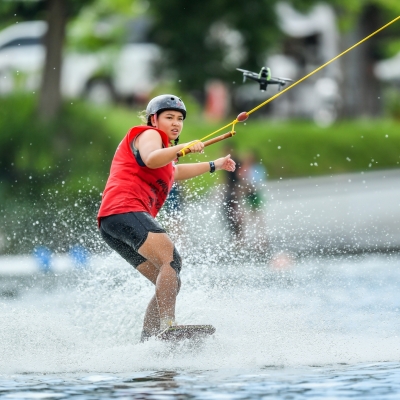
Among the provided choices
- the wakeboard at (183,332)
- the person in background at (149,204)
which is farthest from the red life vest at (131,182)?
the wakeboard at (183,332)

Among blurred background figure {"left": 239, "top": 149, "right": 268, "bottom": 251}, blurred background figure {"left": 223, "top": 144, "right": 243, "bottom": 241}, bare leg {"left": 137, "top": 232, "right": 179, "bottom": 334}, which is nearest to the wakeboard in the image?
bare leg {"left": 137, "top": 232, "right": 179, "bottom": 334}

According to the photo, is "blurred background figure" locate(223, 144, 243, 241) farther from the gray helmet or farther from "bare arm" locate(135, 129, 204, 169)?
"bare arm" locate(135, 129, 204, 169)

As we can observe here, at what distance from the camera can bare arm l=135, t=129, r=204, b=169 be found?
734cm

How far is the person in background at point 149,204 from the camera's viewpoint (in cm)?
761

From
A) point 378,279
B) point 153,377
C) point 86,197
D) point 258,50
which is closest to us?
point 153,377

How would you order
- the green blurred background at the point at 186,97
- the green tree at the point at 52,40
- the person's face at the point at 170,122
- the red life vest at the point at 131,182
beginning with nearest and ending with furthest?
the red life vest at the point at 131,182 < the person's face at the point at 170,122 < the green blurred background at the point at 186,97 < the green tree at the point at 52,40

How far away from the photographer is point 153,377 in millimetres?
6844

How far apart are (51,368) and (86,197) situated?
1072cm

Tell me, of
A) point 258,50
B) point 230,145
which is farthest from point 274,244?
point 258,50

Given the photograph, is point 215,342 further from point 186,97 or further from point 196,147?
point 186,97

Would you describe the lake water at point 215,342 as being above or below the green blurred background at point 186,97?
below

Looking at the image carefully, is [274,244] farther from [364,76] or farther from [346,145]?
[364,76]

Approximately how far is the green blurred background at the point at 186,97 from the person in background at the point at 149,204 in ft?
20.0

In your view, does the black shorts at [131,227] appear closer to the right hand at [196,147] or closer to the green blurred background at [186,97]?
the right hand at [196,147]
